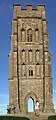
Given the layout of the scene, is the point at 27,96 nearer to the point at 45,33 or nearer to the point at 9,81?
the point at 9,81

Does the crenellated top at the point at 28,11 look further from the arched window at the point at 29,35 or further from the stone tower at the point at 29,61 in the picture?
the arched window at the point at 29,35

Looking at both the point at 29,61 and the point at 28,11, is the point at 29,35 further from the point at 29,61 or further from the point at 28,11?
the point at 29,61

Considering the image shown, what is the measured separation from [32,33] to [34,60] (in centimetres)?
509

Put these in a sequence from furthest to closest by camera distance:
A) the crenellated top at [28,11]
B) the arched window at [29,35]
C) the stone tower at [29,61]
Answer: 1. the crenellated top at [28,11]
2. the arched window at [29,35]
3. the stone tower at [29,61]

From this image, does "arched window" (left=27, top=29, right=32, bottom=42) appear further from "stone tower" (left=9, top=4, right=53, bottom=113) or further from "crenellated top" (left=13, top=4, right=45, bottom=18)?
"crenellated top" (left=13, top=4, right=45, bottom=18)

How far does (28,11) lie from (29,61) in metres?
9.58

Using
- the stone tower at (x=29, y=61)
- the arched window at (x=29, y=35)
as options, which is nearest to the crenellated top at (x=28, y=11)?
the stone tower at (x=29, y=61)

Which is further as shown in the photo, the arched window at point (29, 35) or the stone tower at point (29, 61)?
the arched window at point (29, 35)

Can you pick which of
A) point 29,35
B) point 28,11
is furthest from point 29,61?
point 28,11

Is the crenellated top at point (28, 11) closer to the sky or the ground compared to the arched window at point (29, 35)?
closer to the sky

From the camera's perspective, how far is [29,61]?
217 feet

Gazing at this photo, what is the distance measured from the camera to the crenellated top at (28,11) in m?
68.2

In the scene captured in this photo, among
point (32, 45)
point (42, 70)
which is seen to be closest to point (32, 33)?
point (32, 45)

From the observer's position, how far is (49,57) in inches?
2586
